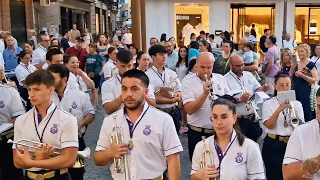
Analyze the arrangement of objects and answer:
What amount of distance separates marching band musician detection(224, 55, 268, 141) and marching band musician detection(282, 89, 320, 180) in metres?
2.70

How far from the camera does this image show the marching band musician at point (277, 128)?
4.99 meters

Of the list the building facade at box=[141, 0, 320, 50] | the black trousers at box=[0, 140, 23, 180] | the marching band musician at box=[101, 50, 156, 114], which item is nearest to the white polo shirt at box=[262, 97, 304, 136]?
the marching band musician at box=[101, 50, 156, 114]

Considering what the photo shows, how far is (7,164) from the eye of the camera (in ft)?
16.8

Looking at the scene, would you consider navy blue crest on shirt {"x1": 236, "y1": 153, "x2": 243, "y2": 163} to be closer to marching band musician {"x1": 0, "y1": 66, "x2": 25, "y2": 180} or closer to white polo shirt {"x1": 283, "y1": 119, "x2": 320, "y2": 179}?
white polo shirt {"x1": 283, "y1": 119, "x2": 320, "y2": 179}

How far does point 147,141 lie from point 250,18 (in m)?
19.9

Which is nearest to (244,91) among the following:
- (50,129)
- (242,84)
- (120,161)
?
(242,84)

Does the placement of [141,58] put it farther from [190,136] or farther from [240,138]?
[240,138]

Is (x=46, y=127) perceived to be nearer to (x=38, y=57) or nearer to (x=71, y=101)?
(x=71, y=101)

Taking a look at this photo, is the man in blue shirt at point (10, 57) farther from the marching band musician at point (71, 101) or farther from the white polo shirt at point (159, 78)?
the marching band musician at point (71, 101)

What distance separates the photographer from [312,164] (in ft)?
9.66

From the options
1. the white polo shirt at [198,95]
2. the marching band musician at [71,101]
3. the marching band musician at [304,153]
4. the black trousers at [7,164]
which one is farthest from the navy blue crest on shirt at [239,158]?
the black trousers at [7,164]

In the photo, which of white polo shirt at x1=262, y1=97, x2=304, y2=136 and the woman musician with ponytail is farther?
white polo shirt at x1=262, y1=97, x2=304, y2=136

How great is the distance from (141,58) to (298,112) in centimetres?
274

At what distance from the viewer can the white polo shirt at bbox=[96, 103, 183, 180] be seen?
3.55m
